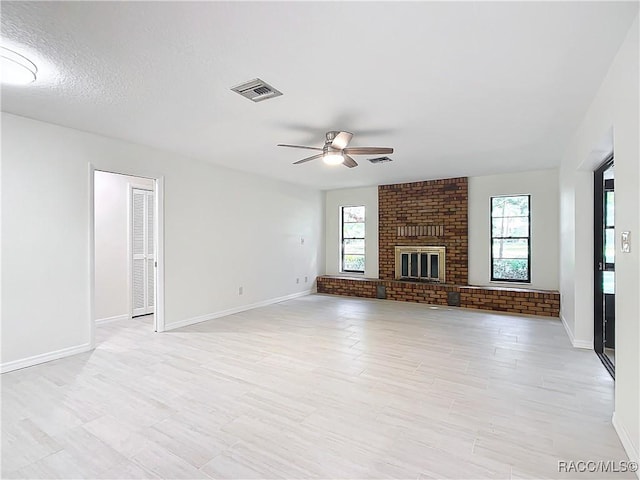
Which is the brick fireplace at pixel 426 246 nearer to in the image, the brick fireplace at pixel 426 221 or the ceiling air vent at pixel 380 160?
the brick fireplace at pixel 426 221

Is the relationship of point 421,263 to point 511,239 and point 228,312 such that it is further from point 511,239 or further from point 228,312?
point 228,312

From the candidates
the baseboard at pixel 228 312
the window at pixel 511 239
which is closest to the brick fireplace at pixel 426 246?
the window at pixel 511 239

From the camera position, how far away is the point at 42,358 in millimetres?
3596

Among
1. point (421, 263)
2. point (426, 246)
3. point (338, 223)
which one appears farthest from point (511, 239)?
point (338, 223)

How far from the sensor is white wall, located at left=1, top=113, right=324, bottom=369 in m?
3.45

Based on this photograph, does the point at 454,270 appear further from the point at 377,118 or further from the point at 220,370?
the point at 220,370

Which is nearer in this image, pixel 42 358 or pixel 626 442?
pixel 626 442

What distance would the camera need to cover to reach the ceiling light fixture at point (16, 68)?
88.0 inches

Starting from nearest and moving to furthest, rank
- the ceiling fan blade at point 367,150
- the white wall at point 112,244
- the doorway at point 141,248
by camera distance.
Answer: the ceiling fan blade at point 367,150 → the white wall at point 112,244 → the doorway at point 141,248

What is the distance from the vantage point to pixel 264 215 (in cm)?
666

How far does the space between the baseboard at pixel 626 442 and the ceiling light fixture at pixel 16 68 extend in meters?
4.36

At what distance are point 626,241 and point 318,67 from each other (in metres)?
2.22

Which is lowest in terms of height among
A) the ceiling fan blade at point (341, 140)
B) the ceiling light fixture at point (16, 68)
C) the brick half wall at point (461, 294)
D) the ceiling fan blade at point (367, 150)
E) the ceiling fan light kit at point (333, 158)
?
the brick half wall at point (461, 294)

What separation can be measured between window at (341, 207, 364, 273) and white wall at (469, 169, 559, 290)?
245 centimetres
